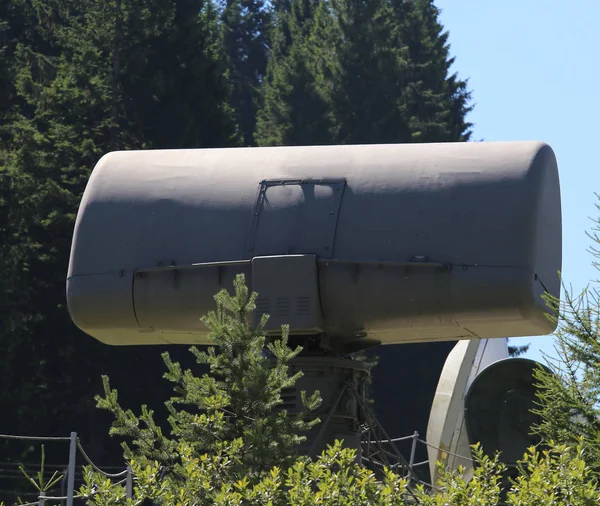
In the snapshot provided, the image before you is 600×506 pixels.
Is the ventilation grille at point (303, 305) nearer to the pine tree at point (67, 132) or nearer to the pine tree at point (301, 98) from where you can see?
the pine tree at point (67, 132)

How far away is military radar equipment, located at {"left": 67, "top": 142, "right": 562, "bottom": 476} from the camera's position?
518 inches

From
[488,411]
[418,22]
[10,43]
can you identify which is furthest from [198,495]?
[418,22]

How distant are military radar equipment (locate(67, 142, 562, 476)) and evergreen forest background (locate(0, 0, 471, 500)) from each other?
922 inches

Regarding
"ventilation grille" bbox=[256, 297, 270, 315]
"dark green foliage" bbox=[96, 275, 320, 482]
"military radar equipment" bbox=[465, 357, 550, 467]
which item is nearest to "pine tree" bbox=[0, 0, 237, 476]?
"military radar equipment" bbox=[465, 357, 550, 467]

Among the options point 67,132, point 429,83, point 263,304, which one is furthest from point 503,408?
point 429,83

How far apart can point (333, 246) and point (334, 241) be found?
0.18 feet

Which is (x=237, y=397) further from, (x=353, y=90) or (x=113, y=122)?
(x=353, y=90)

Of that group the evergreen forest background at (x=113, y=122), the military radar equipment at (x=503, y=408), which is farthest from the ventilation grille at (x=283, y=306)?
the evergreen forest background at (x=113, y=122)

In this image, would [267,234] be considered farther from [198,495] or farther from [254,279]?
[198,495]

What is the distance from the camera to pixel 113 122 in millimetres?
44094

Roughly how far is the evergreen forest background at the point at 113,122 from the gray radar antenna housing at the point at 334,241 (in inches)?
923

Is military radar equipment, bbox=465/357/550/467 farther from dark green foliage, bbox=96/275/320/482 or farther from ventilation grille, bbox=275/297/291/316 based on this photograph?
dark green foliage, bbox=96/275/320/482

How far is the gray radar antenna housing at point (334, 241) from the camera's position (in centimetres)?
1316

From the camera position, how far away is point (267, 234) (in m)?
13.5
